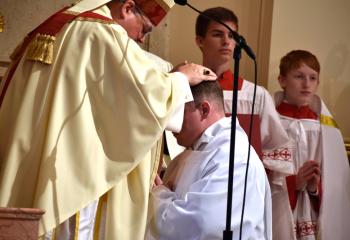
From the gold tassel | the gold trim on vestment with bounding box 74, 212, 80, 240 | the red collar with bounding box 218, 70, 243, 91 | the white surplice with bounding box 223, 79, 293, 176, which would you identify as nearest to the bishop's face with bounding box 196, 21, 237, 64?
the red collar with bounding box 218, 70, 243, 91

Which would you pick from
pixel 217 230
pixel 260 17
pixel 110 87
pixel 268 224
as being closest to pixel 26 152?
pixel 110 87

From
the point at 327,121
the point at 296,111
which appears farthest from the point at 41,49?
the point at 327,121

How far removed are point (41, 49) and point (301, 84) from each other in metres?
2.70

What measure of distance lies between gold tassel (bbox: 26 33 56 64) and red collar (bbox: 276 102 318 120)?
104 inches

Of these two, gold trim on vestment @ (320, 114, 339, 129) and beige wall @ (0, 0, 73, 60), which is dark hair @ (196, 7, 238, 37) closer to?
gold trim on vestment @ (320, 114, 339, 129)

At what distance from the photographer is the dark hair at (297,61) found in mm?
6016

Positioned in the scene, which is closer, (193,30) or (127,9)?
(127,9)

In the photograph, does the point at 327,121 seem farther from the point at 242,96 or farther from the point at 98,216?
the point at 98,216

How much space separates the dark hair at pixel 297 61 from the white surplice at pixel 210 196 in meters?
2.05

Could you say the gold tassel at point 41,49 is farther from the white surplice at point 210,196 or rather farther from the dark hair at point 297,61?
the dark hair at point 297,61

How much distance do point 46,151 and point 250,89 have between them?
2469 millimetres

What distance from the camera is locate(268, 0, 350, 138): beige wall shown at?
6.59 m

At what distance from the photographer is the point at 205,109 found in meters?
4.12

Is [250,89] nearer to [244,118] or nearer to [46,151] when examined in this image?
[244,118]
